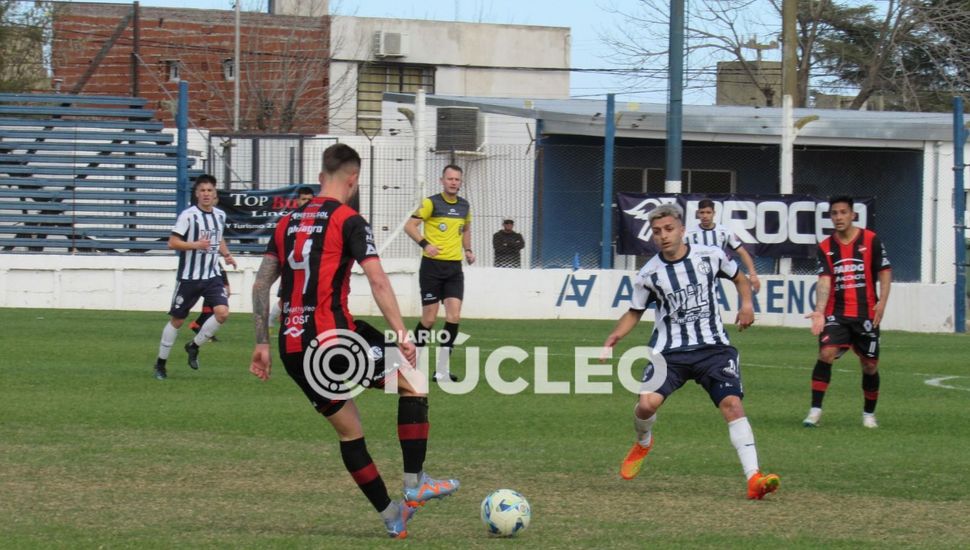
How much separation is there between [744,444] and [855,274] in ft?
12.0

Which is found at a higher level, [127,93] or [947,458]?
[127,93]

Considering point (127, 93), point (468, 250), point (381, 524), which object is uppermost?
point (127, 93)

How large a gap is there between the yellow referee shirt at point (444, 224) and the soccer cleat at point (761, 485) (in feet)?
22.7

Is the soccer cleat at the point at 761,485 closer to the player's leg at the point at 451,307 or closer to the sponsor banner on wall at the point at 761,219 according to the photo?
the player's leg at the point at 451,307

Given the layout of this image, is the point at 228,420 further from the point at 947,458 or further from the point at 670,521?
the point at 947,458

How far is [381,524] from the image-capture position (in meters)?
7.12

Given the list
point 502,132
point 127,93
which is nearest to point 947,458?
point 502,132

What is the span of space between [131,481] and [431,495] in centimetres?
219

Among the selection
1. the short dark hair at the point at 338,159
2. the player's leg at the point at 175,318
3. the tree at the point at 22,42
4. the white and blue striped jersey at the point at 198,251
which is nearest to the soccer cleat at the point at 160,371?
the player's leg at the point at 175,318

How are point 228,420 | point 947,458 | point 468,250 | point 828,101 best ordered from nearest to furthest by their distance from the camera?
point 947,458
point 228,420
point 468,250
point 828,101

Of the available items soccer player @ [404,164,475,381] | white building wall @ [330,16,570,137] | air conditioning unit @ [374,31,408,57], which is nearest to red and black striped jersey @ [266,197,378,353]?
soccer player @ [404,164,475,381]

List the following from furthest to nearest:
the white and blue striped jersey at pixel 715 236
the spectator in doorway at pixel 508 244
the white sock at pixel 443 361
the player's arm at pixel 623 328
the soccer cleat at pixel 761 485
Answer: the spectator in doorway at pixel 508 244
the white and blue striped jersey at pixel 715 236
the white sock at pixel 443 361
the player's arm at pixel 623 328
the soccer cleat at pixel 761 485

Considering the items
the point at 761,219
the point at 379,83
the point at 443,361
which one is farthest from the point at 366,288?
the point at 379,83

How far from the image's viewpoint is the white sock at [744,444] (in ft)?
26.3
